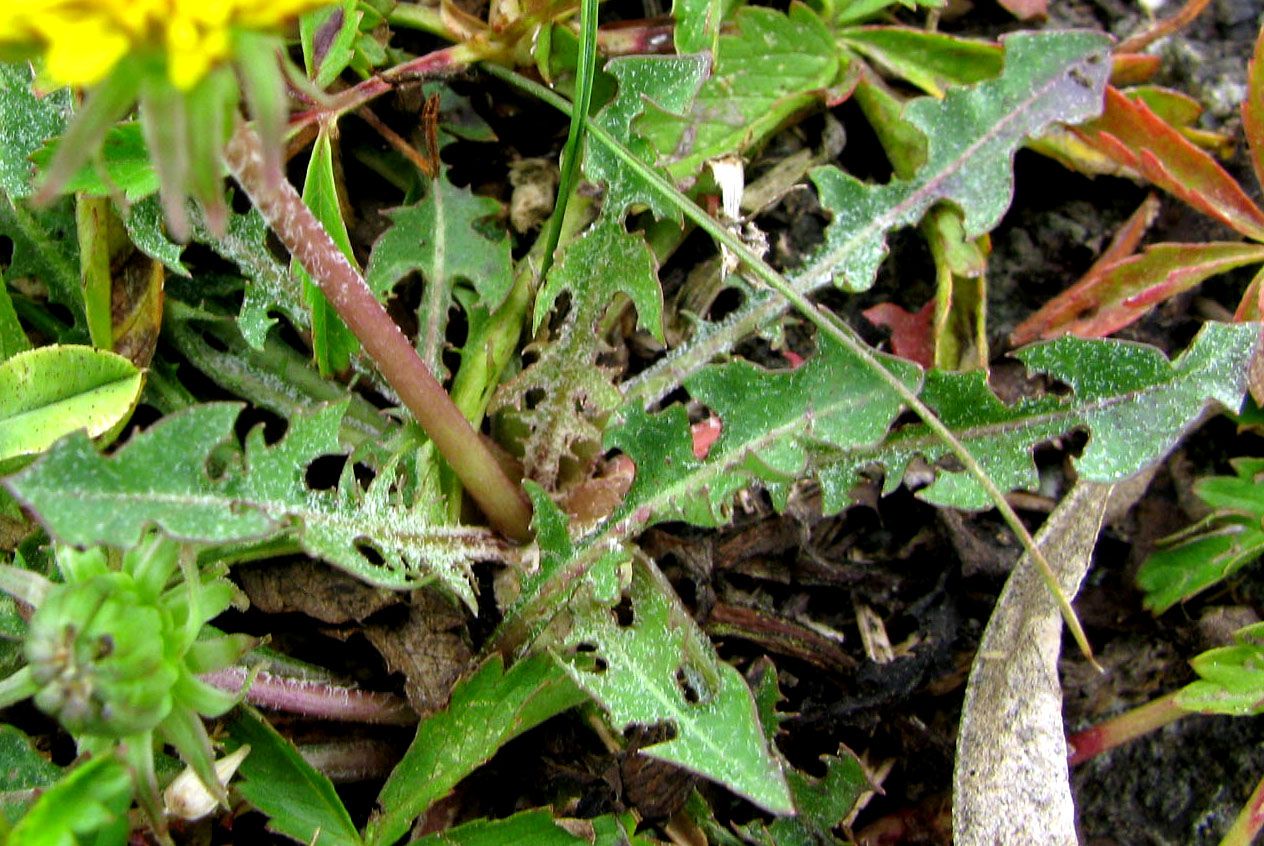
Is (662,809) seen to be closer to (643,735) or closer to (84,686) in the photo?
(643,735)

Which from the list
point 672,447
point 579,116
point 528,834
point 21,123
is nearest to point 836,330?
point 672,447

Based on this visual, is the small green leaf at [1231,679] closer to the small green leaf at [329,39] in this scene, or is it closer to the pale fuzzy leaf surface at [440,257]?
the pale fuzzy leaf surface at [440,257]

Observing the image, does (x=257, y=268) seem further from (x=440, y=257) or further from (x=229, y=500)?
(x=229, y=500)

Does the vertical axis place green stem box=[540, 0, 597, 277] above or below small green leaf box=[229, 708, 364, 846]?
above

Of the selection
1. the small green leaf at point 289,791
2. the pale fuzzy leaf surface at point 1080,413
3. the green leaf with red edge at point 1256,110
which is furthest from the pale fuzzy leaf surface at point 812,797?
the green leaf with red edge at point 1256,110

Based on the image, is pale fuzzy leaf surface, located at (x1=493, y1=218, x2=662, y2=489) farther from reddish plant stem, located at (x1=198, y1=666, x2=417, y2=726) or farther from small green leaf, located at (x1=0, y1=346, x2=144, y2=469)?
small green leaf, located at (x1=0, y1=346, x2=144, y2=469)

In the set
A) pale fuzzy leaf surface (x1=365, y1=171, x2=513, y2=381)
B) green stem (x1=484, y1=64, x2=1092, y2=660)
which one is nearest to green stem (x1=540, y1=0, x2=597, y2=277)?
A: green stem (x1=484, y1=64, x2=1092, y2=660)
